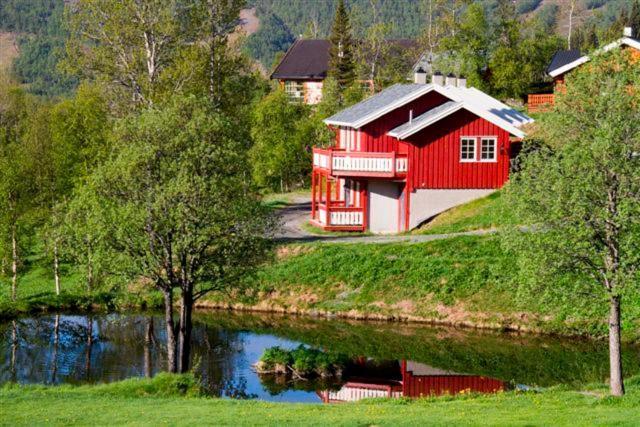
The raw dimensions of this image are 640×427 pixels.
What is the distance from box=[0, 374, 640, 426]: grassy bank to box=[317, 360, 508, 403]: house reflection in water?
4.85 metres

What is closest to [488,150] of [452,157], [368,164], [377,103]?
[452,157]

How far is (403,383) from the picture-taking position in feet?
108

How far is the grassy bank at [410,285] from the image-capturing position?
130ft

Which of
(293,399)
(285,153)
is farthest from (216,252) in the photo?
(285,153)

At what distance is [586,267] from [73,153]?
30.8m

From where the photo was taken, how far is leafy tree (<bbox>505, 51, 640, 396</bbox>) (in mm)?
23703

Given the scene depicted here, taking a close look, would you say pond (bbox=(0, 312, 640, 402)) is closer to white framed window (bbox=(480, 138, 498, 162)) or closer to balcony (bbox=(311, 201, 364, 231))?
balcony (bbox=(311, 201, 364, 231))

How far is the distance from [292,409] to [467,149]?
28552mm

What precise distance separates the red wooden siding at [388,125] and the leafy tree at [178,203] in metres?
21.5

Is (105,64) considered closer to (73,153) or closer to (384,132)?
(73,153)

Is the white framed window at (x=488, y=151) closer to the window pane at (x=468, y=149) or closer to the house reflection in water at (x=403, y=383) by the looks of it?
the window pane at (x=468, y=149)

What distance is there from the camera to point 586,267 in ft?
80.5

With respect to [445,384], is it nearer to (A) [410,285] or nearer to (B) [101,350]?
(A) [410,285]

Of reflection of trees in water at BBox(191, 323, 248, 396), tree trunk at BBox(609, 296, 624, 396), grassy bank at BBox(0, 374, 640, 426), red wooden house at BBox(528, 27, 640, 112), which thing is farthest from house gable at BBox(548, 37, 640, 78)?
reflection of trees in water at BBox(191, 323, 248, 396)
